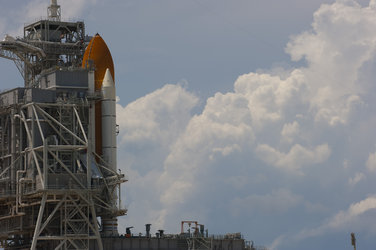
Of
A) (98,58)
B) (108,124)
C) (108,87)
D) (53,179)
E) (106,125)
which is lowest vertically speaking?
(53,179)

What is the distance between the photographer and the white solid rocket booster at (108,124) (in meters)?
106

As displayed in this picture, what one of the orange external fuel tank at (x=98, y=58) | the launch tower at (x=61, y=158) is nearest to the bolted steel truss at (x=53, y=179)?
the launch tower at (x=61, y=158)

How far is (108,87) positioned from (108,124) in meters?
4.20

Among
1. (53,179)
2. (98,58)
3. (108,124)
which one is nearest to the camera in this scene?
(53,179)

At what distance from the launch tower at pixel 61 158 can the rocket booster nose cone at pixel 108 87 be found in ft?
0.37

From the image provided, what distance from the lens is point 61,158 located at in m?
102

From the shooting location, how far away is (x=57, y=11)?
390 ft

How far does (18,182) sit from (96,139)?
10.7 metres

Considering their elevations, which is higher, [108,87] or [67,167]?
[108,87]

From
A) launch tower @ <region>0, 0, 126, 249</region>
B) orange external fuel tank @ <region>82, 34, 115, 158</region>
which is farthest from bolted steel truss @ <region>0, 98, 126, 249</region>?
orange external fuel tank @ <region>82, 34, 115, 158</region>

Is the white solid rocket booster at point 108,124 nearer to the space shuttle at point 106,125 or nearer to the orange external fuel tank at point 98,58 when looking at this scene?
the space shuttle at point 106,125

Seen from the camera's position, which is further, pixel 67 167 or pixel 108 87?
pixel 108 87

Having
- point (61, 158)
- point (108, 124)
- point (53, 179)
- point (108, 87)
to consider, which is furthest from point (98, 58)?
point (53, 179)

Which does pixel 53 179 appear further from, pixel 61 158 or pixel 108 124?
pixel 108 124
